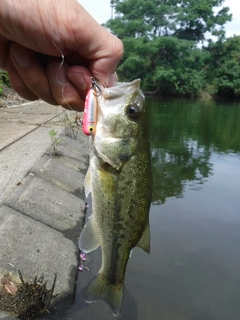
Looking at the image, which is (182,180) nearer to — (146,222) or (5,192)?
(5,192)

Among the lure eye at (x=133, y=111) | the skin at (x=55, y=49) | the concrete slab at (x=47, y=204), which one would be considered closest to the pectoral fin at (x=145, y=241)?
the lure eye at (x=133, y=111)

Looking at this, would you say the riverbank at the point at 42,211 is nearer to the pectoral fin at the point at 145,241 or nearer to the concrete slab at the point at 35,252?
the concrete slab at the point at 35,252

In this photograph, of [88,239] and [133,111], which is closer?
[133,111]

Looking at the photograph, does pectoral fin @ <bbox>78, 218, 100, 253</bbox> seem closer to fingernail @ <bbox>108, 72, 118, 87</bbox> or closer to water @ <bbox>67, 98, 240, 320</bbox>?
fingernail @ <bbox>108, 72, 118, 87</bbox>

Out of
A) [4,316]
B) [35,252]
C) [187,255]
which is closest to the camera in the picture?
[4,316]

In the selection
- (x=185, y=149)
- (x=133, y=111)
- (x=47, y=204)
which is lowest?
(x=185, y=149)

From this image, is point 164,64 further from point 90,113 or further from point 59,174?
point 90,113

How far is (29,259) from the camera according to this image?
397 cm

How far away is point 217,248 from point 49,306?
345cm

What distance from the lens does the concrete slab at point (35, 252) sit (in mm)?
3826

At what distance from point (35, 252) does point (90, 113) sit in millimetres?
2460

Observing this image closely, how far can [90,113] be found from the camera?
2.21 metres

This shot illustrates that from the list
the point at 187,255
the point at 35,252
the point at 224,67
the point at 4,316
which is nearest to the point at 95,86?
the point at 4,316

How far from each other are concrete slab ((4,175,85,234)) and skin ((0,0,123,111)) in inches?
97.6
